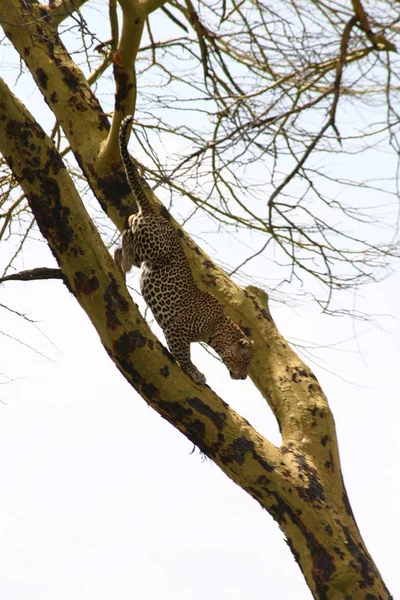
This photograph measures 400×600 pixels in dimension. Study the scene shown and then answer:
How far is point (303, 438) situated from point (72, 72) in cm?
342

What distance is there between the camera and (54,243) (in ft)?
20.3

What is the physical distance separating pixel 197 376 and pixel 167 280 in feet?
2.78

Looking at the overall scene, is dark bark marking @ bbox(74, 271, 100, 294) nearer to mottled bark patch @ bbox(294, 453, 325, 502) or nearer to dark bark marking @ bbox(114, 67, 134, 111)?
dark bark marking @ bbox(114, 67, 134, 111)

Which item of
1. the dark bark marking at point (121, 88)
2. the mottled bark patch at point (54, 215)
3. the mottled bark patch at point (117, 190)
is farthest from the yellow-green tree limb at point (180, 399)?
the mottled bark patch at point (117, 190)

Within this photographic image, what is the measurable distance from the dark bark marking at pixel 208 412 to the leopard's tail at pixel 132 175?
1655 mm

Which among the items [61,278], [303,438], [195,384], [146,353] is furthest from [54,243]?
[303,438]

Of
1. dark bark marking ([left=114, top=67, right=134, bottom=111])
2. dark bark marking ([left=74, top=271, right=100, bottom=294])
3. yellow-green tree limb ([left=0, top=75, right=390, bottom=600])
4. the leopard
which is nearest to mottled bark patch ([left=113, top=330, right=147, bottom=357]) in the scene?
yellow-green tree limb ([left=0, top=75, right=390, bottom=600])

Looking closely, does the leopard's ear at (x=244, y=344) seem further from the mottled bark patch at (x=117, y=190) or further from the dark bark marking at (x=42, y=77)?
the dark bark marking at (x=42, y=77)

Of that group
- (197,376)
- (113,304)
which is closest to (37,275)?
(113,304)

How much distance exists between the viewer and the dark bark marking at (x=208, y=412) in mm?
6465

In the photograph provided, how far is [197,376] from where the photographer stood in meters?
6.86

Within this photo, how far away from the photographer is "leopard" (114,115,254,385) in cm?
720

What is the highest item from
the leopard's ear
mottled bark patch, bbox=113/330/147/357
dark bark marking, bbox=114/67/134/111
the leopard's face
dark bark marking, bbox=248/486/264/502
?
dark bark marking, bbox=114/67/134/111

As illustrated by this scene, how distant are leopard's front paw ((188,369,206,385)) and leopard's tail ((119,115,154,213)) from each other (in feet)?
4.34
